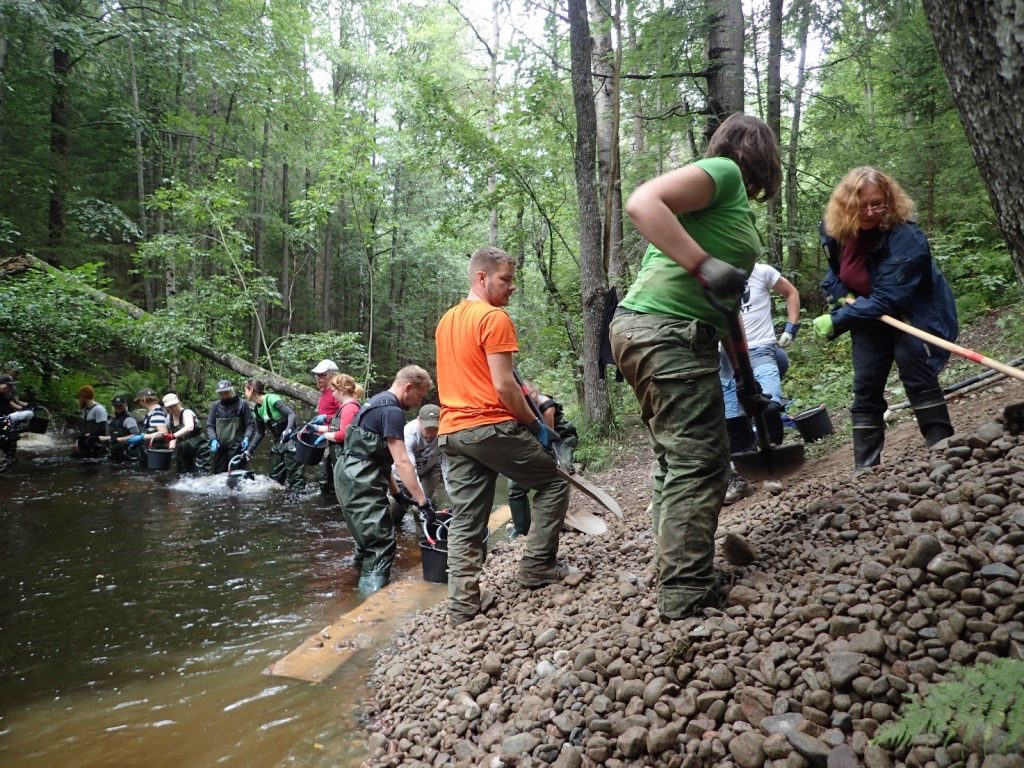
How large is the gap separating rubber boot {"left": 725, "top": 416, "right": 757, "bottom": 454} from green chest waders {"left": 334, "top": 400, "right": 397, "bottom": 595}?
9.68ft

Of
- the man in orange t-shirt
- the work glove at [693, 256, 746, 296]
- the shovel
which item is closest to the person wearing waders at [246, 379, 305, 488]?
the man in orange t-shirt

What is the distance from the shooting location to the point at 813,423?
493 cm

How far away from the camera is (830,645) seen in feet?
6.22

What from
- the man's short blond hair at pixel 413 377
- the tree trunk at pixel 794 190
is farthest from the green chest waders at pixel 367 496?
the tree trunk at pixel 794 190

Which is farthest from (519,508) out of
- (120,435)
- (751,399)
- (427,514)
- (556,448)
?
(120,435)

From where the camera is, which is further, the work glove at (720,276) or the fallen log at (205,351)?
the fallen log at (205,351)

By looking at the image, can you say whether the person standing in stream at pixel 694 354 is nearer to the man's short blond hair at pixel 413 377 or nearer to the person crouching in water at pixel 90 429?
the man's short blond hair at pixel 413 377

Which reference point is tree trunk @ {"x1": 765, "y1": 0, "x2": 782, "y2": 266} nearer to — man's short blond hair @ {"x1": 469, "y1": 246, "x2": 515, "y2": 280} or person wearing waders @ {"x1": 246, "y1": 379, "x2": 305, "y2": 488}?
man's short blond hair @ {"x1": 469, "y1": 246, "x2": 515, "y2": 280}

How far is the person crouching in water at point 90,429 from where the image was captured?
11711 mm

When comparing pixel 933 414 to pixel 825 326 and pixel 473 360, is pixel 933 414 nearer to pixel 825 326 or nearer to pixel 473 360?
pixel 825 326

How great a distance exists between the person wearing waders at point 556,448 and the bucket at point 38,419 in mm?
11064

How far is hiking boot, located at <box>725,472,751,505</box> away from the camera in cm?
431

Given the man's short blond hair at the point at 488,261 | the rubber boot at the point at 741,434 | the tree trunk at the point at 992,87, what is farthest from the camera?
the rubber boot at the point at 741,434

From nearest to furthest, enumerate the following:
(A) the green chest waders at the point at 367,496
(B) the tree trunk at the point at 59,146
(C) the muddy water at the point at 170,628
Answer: (C) the muddy water at the point at 170,628 < (A) the green chest waders at the point at 367,496 < (B) the tree trunk at the point at 59,146
